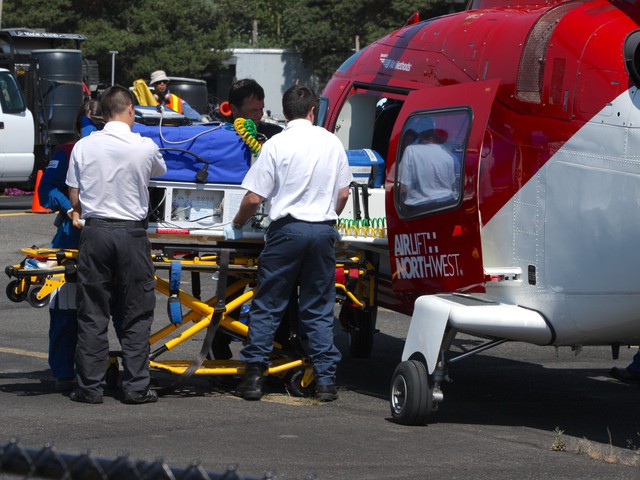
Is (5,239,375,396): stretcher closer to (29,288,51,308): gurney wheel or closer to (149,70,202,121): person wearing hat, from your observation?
(29,288,51,308): gurney wheel

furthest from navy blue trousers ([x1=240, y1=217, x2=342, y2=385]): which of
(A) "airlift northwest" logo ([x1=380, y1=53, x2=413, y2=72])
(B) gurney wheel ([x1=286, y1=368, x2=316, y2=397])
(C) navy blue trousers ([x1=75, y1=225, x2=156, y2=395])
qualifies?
(A) "airlift northwest" logo ([x1=380, y1=53, x2=413, y2=72])

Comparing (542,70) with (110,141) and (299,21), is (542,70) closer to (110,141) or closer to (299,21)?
(110,141)

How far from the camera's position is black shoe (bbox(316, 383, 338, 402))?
7.57 metres

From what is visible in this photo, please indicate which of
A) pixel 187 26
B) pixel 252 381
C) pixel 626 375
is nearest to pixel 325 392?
pixel 252 381

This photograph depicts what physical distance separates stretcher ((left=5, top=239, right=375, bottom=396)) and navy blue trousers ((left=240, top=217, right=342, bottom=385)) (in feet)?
0.60

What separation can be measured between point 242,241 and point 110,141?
1137 millimetres

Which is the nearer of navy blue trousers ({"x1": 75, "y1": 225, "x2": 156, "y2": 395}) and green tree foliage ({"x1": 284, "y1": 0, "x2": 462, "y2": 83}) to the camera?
navy blue trousers ({"x1": 75, "y1": 225, "x2": 156, "y2": 395})

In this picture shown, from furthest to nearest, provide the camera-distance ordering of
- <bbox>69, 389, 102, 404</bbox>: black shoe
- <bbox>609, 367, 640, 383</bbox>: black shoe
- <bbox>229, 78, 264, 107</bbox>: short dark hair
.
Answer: <bbox>609, 367, 640, 383</bbox>: black shoe → <bbox>229, 78, 264, 107</bbox>: short dark hair → <bbox>69, 389, 102, 404</bbox>: black shoe

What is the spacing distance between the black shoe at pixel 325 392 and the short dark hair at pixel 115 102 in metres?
2.18

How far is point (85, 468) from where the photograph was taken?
90.7 inches

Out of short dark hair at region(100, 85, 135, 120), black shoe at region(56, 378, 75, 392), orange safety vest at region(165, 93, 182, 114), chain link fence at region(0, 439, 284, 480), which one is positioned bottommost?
black shoe at region(56, 378, 75, 392)

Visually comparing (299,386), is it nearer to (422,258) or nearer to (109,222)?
(422,258)

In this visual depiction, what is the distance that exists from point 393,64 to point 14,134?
13566 mm

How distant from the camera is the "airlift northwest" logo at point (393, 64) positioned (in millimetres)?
8273
